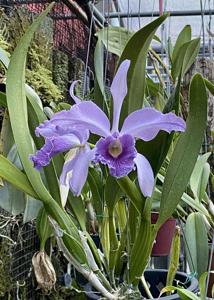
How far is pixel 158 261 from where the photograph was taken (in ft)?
3.54

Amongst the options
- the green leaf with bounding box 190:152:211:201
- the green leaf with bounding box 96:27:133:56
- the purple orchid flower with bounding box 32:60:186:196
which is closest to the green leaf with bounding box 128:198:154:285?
the purple orchid flower with bounding box 32:60:186:196

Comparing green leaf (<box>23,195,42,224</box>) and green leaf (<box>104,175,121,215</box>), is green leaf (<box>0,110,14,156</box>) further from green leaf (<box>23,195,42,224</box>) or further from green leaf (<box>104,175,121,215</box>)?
green leaf (<box>104,175,121,215</box>)

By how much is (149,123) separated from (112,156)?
6cm

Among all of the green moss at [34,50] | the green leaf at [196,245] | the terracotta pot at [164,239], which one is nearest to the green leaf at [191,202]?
the green leaf at [196,245]

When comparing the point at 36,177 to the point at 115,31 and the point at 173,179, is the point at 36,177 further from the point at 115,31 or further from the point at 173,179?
the point at 115,31

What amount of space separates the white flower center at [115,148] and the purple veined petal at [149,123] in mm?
23

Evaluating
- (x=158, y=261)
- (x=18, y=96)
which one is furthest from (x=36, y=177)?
(x=158, y=261)

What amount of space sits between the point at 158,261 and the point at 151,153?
621 mm

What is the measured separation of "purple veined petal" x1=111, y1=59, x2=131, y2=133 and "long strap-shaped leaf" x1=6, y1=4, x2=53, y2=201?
0.43 ft

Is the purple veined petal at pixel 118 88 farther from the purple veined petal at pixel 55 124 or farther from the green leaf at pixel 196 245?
the green leaf at pixel 196 245

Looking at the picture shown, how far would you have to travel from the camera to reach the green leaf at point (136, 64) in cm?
52

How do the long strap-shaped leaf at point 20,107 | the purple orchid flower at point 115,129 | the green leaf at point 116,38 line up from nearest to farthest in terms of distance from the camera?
the purple orchid flower at point 115,129 → the long strap-shaped leaf at point 20,107 → the green leaf at point 116,38

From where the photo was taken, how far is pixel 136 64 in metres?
0.55

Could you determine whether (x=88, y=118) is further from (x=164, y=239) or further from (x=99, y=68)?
(x=164, y=239)
